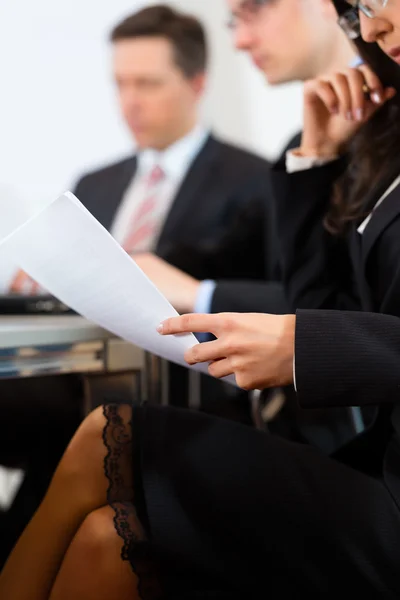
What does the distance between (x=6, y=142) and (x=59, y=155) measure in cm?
15

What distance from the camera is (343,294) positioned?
1.06 meters

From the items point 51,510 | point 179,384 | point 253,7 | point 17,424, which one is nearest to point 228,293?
point 179,384

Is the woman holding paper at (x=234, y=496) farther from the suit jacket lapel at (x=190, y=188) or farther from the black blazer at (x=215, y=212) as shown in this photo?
the suit jacket lapel at (x=190, y=188)

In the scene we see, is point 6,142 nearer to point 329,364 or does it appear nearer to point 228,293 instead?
point 228,293

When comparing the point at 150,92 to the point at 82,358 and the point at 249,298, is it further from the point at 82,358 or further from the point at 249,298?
the point at 82,358

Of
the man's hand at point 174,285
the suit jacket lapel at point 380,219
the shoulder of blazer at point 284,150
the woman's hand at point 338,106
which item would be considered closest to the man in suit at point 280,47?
the man's hand at point 174,285

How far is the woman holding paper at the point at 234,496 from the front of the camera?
2.35ft

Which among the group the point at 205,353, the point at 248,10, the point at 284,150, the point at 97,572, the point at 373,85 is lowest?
the point at 97,572

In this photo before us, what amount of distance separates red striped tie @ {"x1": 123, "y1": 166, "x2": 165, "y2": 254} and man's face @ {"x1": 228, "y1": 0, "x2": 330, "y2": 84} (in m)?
0.51

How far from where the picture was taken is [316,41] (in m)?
1.46

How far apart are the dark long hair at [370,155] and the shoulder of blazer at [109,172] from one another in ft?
3.35

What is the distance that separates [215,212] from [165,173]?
0.67ft

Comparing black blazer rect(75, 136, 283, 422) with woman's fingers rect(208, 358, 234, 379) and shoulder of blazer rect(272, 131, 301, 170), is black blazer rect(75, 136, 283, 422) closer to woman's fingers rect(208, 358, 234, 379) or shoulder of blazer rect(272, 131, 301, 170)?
shoulder of blazer rect(272, 131, 301, 170)

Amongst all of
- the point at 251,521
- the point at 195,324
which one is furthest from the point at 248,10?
the point at 251,521
